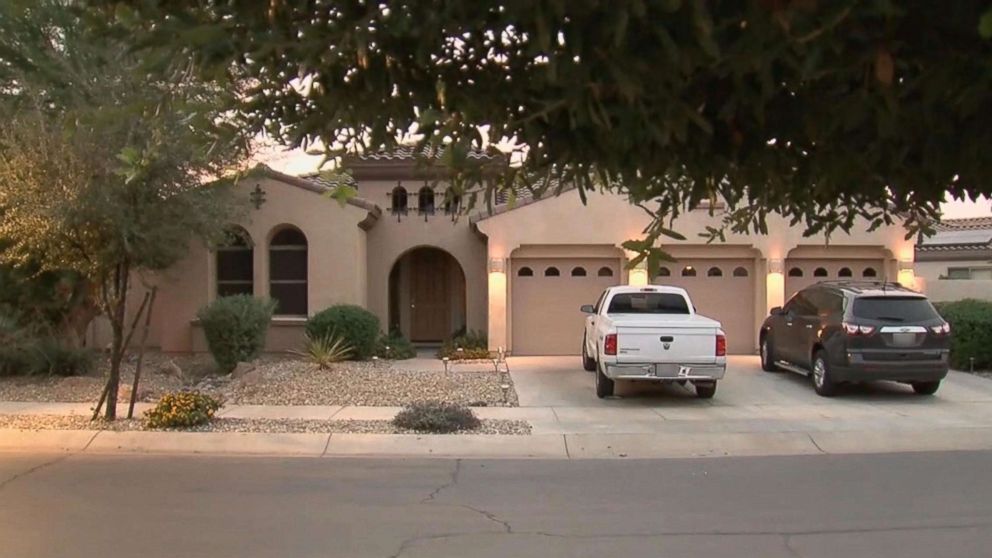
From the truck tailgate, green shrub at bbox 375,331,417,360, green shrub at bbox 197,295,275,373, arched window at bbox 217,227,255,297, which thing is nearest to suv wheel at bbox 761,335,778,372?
the truck tailgate

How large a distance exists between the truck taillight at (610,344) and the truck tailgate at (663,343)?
2.6 inches

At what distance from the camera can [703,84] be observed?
243 cm

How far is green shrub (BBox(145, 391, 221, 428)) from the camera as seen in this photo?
431 inches

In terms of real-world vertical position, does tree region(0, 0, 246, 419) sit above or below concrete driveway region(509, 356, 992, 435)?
above

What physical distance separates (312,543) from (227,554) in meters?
0.61

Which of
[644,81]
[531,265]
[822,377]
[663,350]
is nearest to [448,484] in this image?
[663,350]

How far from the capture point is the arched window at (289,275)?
19.3m

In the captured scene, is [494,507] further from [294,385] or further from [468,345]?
[468,345]

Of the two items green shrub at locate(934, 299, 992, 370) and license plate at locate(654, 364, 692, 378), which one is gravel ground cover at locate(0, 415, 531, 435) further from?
green shrub at locate(934, 299, 992, 370)

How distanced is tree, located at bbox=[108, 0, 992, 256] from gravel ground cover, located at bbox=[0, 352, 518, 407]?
1035cm

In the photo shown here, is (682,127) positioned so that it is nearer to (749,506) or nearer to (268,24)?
(268,24)

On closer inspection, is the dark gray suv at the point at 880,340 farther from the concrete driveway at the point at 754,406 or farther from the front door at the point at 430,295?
the front door at the point at 430,295

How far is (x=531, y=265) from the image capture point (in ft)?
62.3

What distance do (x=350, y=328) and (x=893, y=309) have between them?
973cm
